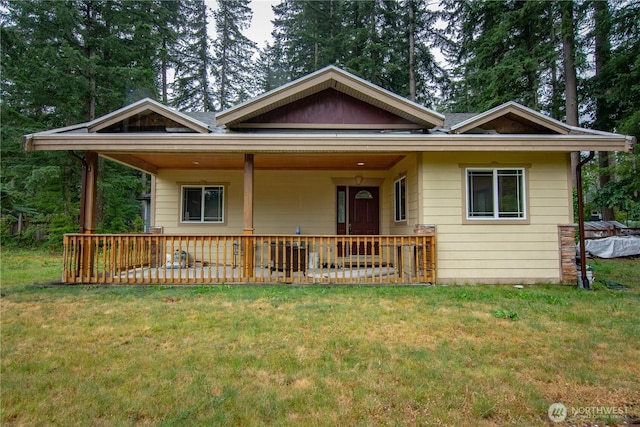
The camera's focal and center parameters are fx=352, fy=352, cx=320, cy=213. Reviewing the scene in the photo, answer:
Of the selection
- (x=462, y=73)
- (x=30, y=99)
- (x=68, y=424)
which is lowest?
(x=68, y=424)

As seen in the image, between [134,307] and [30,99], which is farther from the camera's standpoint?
[30,99]

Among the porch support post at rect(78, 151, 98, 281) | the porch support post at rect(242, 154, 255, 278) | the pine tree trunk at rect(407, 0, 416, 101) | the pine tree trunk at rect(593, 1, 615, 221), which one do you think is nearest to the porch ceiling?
the porch support post at rect(78, 151, 98, 281)

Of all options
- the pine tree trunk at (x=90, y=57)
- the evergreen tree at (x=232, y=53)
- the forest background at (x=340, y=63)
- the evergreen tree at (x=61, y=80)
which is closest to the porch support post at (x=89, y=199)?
the forest background at (x=340, y=63)

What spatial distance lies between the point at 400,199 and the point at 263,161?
3.47 metres

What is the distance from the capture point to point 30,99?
1384cm

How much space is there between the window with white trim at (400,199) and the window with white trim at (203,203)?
4.63m

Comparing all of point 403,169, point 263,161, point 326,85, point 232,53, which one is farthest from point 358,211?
point 232,53

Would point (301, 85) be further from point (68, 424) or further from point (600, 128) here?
point (600, 128)

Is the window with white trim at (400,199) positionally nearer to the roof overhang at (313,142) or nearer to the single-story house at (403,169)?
the single-story house at (403,169)

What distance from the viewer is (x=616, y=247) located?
1184cm

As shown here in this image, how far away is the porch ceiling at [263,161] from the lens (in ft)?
25.4

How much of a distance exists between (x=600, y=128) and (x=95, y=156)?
16472 millimetres

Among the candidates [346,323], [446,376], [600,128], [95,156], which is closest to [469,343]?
[446,376]

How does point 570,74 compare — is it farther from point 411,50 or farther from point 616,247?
point 411,50
